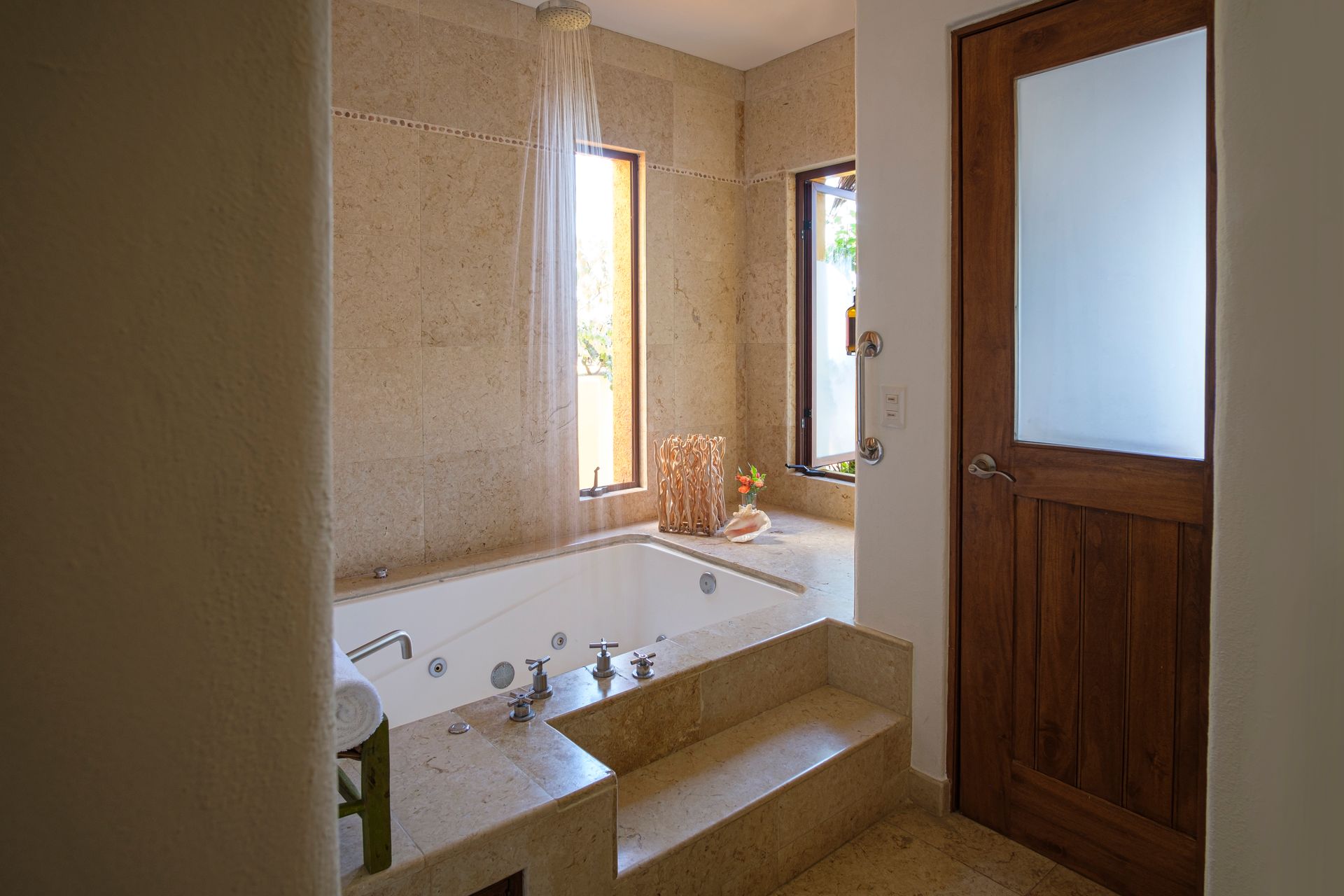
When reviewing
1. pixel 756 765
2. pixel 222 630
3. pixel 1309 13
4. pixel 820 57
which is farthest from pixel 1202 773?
pixel 820 57

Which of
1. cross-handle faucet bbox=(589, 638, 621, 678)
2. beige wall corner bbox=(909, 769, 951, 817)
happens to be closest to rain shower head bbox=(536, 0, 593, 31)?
cross-handle faucet bbox=(589, 638, 621, 678)

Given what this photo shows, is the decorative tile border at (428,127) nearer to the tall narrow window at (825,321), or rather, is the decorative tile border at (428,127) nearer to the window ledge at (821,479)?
the tall narrow window at (825,321)

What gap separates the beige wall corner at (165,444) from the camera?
41cm

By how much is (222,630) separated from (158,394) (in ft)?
0.44

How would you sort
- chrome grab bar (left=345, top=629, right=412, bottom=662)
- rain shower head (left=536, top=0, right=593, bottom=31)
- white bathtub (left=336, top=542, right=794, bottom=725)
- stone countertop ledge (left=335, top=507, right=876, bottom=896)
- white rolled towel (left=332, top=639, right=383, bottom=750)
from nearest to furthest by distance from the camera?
white rolled towel (left=332, top=639, right=383, bottom=750) < stone countertop ledge (left=335, top=507, right=876, bottom=896) < chrome grab bar (left=345, top=629, right=412, bottom=662) < white bathtub (left=336, top=542, right=794, bottom=725) < rain shower head (left=536, top=0, right=593, bottom=31)

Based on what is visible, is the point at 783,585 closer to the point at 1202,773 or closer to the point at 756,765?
the point at 756,765

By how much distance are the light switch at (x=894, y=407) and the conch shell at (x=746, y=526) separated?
1.08 metres

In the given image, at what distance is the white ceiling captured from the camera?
10.3ft

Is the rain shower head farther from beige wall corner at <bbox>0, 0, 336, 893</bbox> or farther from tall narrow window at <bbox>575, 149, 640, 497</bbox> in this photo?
beige wall corner at <bbox>0, 0, 336, 893</bbox>

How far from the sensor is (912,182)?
87.3 inches

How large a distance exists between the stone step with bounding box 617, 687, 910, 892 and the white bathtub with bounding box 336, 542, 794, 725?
1.95 ft

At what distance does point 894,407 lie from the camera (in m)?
2.31

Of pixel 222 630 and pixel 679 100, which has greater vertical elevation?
pixel 679 100

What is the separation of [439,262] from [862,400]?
5.04 ft
